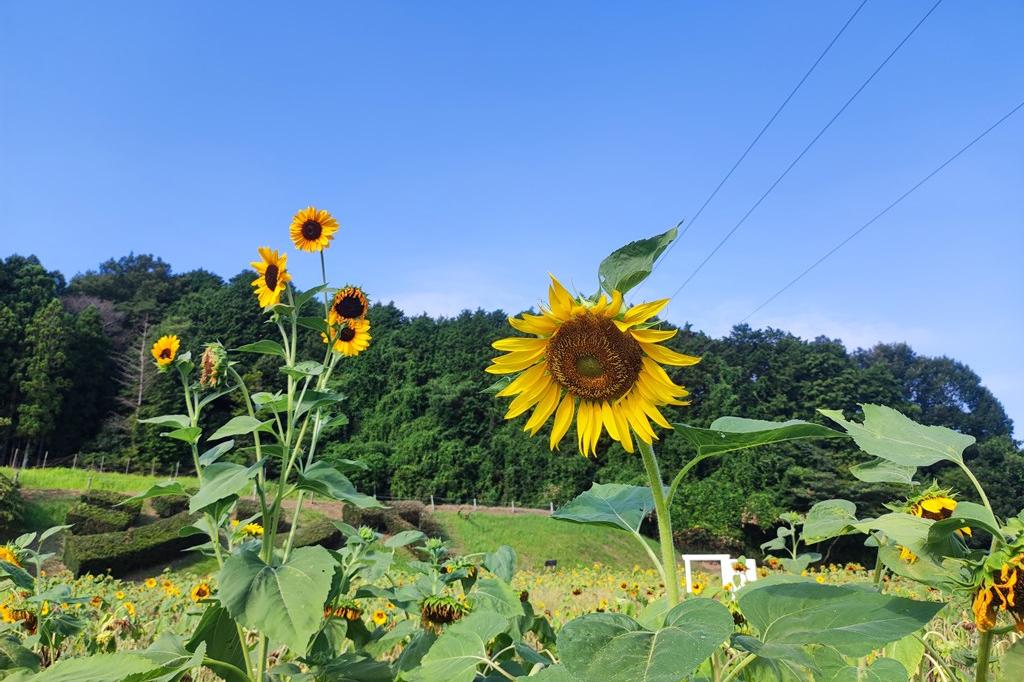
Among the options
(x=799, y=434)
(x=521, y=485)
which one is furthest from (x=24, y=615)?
(x=521, y=485)

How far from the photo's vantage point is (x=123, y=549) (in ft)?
32.1

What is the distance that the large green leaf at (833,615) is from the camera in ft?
2.19

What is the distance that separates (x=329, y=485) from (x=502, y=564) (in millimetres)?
572

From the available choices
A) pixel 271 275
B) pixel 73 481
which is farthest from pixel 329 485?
pixel 73 481

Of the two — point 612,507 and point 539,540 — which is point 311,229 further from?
point 539,540

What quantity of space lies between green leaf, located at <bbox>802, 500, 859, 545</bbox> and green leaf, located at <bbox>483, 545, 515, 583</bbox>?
930 millimetres

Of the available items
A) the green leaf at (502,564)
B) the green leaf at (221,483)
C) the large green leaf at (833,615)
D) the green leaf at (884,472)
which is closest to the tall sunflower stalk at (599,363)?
the large green leaf at (833,615)

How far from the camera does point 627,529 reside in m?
0.87

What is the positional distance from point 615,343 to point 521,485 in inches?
972

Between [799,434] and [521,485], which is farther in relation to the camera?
[521,485]

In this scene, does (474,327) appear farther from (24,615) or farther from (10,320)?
(24,615)

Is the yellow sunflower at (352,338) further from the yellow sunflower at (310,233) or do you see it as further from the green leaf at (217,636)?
the green leaf at (217,636)

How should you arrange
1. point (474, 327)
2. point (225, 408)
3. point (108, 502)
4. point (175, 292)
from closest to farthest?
point (108, 502) → point (225, 408) → point (474, 327) → point (175, 292)

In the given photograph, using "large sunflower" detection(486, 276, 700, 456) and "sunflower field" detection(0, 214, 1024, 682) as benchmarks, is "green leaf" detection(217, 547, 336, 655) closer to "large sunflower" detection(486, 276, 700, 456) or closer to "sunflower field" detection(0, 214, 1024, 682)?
"sunflower field" detection(0, 214, 1024, 682)
